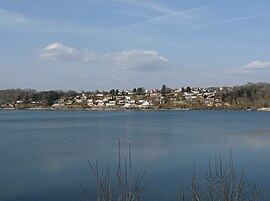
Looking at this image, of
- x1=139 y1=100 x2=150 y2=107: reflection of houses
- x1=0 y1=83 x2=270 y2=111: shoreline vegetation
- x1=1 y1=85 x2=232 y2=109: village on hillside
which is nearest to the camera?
x1=0 y1=83 x2=270 y2=111: shoreline vegetation

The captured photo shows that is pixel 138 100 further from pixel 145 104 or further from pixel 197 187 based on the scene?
pixel 197 187

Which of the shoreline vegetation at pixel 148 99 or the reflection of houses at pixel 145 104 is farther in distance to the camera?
the reflection of houses at pixel 145 104

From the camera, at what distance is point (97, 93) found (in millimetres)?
130375

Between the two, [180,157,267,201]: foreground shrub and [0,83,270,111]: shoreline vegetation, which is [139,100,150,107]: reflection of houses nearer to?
[0,83,270,111]: shoreline vegetation

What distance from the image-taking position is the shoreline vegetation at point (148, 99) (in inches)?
3316

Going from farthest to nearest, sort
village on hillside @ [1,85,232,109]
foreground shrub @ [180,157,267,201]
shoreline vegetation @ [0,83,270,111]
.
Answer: village on hillside @ [1,85,232,109] → shoreline vegetation @ [0,83,270,111] → foreground shrub @ [180,157,267,201]

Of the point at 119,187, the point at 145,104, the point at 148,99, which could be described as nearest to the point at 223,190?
the point at 119,187

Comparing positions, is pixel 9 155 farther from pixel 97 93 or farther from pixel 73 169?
pixel 97 93

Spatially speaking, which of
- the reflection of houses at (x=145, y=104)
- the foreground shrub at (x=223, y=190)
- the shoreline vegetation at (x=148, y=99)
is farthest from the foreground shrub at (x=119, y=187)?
the reflection of houses at (x=145, y=104)

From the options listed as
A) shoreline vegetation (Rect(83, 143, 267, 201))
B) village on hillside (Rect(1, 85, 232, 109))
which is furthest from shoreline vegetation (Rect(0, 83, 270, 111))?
shoreline vegetation (Rect(83, 143, 267, 201))

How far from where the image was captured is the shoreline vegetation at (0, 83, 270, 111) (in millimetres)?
84231

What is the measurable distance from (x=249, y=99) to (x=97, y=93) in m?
62.6

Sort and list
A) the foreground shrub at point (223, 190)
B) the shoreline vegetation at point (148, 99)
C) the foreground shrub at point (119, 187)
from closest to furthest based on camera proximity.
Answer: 1. the foreground shrub at point (119, 187)
2. the foreground shrub at point (223, 190)
3. the shoreline vegetation at point (148, 99)

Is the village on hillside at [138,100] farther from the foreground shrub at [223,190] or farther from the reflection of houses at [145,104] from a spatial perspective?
the foreground shrub at [223,190]
